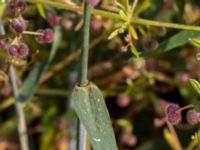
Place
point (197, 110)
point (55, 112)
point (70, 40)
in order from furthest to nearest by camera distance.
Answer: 1. point (55, 112)
2. point (70, 40)
3. point (197, 110)

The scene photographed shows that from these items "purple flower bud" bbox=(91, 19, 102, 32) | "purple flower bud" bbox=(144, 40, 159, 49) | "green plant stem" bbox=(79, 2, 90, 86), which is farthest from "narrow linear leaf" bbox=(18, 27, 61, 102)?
"green plant stem" bbox=(79, 2, 90, 86)

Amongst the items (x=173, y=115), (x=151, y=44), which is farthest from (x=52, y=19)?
(x=173, y=115)

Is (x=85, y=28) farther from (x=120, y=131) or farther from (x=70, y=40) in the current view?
(x=120, y=131)

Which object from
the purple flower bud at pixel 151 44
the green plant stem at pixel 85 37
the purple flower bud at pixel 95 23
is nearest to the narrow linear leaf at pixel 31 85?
the purple flower bud at pixel 95 23

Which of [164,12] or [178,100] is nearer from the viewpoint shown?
[164,12]

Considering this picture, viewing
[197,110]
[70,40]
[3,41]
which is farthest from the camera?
[70,40]

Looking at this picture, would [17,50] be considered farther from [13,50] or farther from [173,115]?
[173,115]

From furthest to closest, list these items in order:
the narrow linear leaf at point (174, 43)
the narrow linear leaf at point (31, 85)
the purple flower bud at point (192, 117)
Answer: the narrow linear leaf at point (31, 85)
the narrow linear leaf at point (174, 43)
the purple flower bud at point (192, 117)

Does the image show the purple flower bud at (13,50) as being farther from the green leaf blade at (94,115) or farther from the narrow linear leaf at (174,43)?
the narrow linear leaf at (174,43)

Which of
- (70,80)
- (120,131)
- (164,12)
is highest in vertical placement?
(164,12)

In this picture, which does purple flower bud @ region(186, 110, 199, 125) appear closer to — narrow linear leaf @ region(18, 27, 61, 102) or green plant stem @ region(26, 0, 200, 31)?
green plant stem @ region(26, 0, 200, 31)

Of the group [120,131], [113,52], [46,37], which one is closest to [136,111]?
[120,131]
